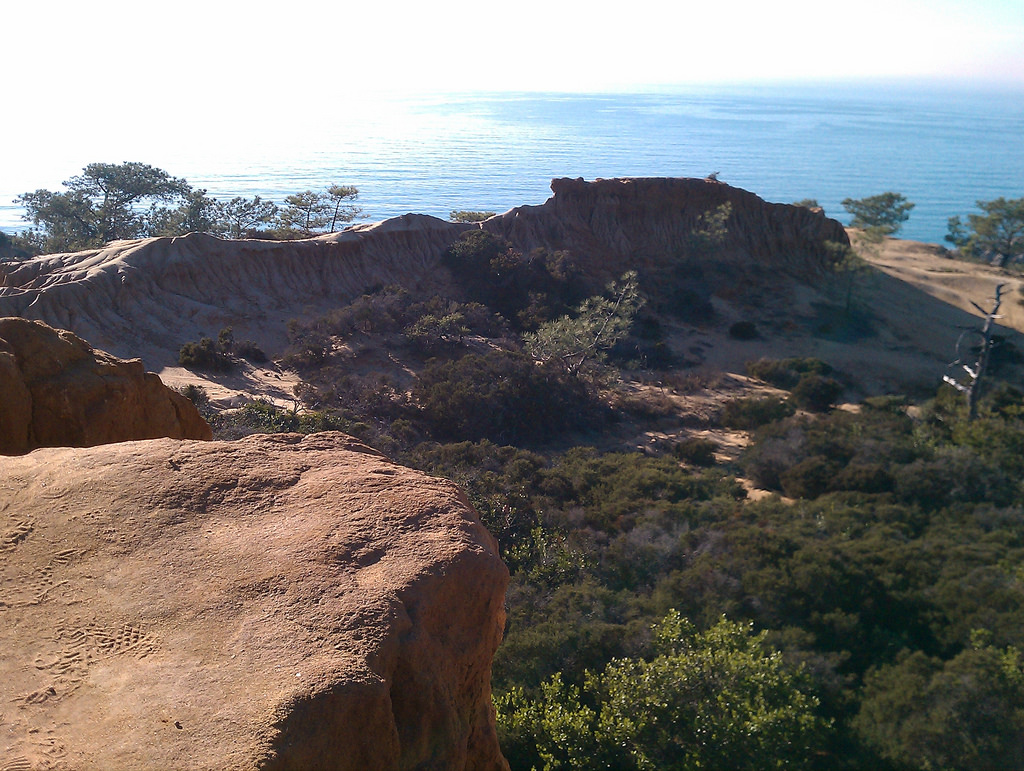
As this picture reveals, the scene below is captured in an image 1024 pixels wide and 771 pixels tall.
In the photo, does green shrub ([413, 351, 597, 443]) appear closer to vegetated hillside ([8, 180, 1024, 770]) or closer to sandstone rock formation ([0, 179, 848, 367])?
vegetated hillside ([8, 180, 1024, 770])

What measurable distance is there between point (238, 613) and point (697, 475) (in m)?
14.9

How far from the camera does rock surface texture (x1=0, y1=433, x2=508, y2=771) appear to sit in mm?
3035

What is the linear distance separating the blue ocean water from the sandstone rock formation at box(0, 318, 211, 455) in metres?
43.8

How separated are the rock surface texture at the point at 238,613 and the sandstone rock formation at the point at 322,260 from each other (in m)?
16.2

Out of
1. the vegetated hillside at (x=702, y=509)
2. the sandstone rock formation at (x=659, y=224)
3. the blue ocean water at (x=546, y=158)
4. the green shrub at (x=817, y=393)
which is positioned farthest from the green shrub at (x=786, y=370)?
the blue ocean water at (x=546, y=158)

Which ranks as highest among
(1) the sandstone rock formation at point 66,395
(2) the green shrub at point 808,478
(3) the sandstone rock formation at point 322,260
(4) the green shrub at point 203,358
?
(1) the sandstone rock formation at point 66,395

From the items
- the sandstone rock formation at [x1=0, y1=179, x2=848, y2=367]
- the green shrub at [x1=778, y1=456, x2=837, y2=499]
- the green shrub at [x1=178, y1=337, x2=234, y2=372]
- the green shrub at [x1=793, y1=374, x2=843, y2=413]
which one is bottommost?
the green shrub at [x1=793, y1=374, x2=843, y2=413]

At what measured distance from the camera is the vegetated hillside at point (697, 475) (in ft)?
25.7

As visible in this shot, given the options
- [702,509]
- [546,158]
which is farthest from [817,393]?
[546,158]

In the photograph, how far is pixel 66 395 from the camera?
651cm

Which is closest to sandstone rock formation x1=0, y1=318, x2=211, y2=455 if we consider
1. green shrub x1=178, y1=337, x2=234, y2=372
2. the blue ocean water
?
green shrub x1=178, y1=337, x2=234, y2=372

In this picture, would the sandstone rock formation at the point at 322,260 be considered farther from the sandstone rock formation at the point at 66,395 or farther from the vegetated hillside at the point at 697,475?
the sandstone rock formation at the point at 66,395

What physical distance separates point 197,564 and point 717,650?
6476 mm

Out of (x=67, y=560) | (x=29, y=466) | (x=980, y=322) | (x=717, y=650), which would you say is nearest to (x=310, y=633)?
(x=67, y=560)
